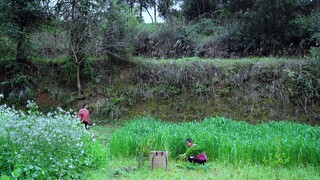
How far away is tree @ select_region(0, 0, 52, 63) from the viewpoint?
11.8m

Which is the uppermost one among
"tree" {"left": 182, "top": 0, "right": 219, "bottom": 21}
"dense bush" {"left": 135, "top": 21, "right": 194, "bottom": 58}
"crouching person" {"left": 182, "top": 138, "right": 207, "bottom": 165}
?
"tree" {"left": 182, "top": 0, "right": 219, "bottom": 21}

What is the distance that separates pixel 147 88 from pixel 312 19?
7054mm

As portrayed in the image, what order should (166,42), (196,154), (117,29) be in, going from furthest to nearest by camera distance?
1. (166,42)
2. (117,29)
3. (196,154)

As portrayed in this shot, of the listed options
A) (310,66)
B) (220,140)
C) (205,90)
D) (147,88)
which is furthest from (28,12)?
(310,66)

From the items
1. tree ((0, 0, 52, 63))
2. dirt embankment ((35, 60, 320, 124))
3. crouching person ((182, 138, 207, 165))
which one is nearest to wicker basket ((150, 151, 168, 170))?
crouching person ((182, 138, 207, 165))

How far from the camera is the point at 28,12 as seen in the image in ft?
40.3

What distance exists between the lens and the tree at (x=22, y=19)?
11.8 metres

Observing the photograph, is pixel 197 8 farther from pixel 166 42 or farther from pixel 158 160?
pixel 158 160

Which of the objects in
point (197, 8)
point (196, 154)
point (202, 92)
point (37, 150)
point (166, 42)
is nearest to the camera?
point (37, 150)

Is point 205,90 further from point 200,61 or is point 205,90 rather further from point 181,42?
point 181,42

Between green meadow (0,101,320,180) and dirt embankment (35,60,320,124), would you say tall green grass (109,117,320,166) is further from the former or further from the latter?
dirt embankment (35,60,320,124)

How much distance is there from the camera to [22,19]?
12.4 metres

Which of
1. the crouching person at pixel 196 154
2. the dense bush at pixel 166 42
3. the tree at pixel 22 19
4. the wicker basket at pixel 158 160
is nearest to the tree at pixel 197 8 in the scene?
the dense bush at pixel 166 42

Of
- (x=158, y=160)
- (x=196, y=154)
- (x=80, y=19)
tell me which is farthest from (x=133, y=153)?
(x=80, y=19)
